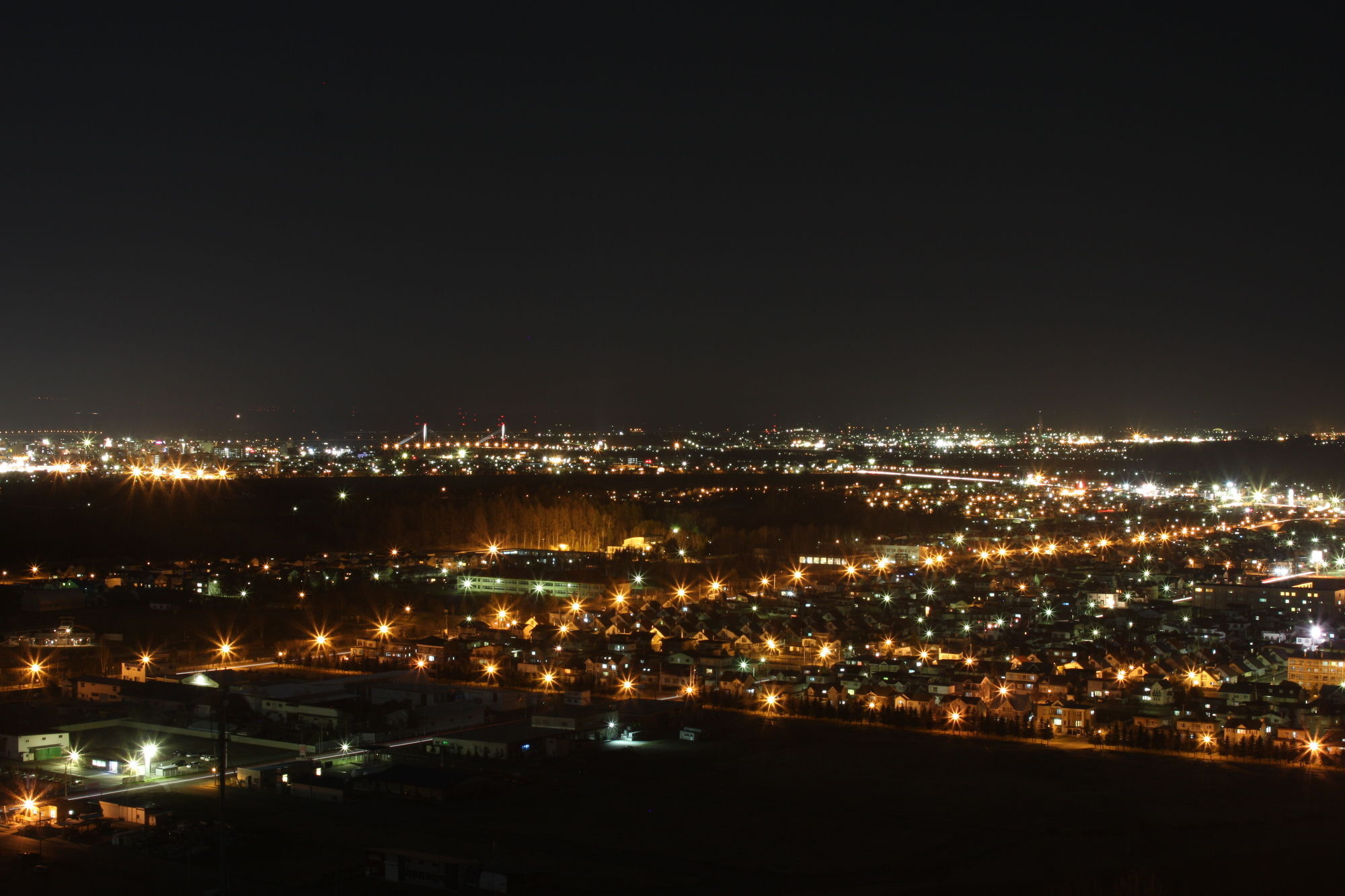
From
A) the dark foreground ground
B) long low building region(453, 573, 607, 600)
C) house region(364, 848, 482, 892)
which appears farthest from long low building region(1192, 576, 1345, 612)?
house region(364, 848, 482, 892)

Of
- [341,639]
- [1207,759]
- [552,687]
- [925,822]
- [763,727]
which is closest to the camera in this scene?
[925,822]

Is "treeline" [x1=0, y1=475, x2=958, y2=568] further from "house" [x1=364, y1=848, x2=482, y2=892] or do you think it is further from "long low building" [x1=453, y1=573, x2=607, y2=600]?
"house" [x1=364, y1=848, x2=482, y2=892]

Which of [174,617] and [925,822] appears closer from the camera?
[925,822]

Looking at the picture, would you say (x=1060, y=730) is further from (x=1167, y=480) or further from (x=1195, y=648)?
(x=1167, y=480)

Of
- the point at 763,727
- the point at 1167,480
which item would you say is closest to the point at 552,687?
the point at 763,727

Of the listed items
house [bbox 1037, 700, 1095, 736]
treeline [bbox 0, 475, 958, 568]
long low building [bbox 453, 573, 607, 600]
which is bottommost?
house [bbox 1037, 700, 1095, 736]

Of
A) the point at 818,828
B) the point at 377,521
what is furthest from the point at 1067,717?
the point at 377,521

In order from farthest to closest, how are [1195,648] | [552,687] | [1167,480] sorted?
1. [1167,480]
2. [1195,648]
3. [552,687]

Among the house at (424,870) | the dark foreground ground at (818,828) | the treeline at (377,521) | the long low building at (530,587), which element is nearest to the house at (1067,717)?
the dark foreground ground at (818,828)
